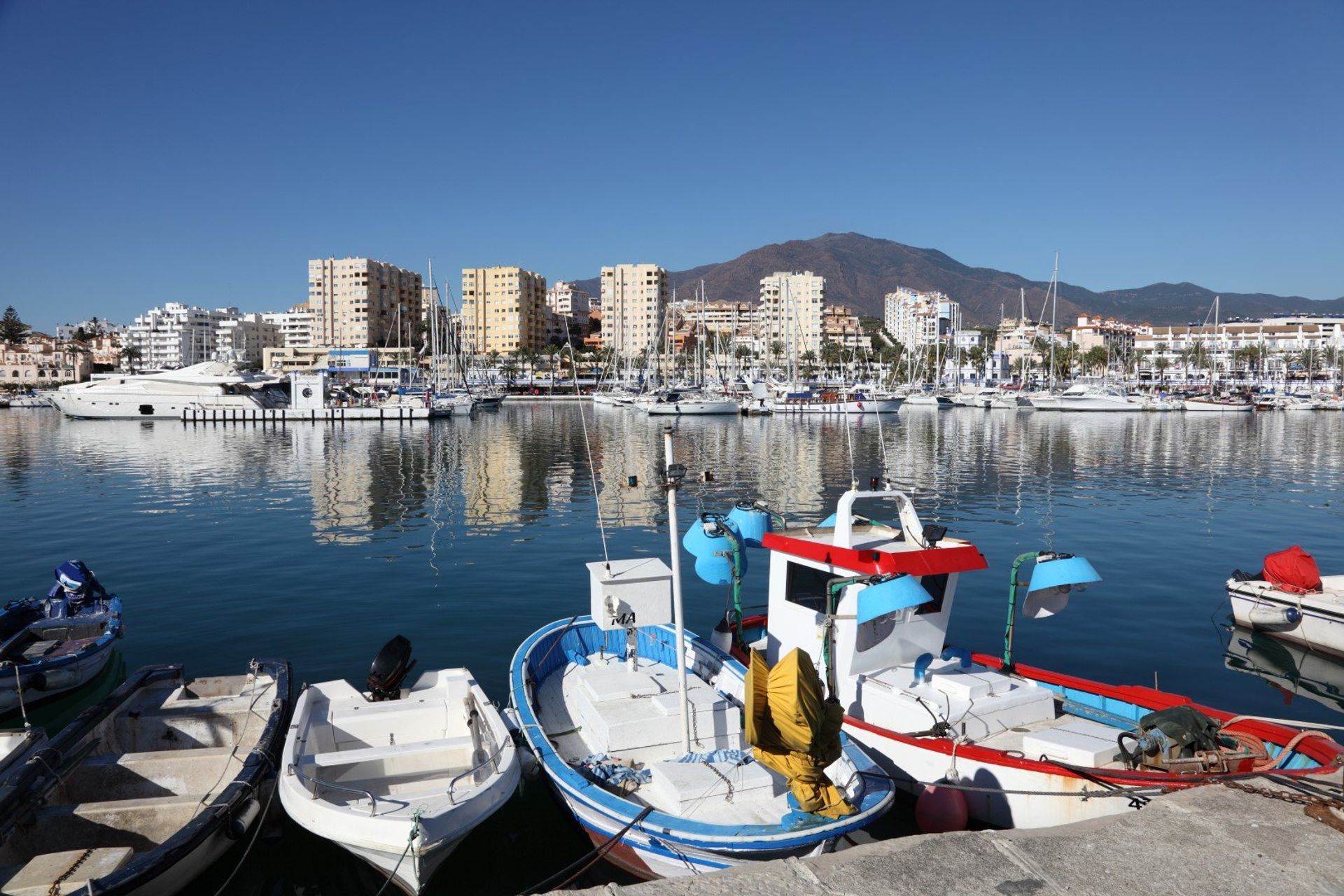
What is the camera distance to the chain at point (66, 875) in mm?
6820

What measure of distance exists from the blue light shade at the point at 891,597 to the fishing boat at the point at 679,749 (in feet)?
4.11

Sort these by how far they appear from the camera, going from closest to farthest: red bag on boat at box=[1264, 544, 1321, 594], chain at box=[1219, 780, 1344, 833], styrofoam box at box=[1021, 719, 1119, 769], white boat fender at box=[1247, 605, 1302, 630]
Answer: chain at box=[1219, 780, 1344, 833]
styrofoam box at box=[1021, 719, 1119, 769]
white boat fender at box=[1247, 605, 1302, 630]
red bag on boat at box=[1264, 544, 1321, 594]

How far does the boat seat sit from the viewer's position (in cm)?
887

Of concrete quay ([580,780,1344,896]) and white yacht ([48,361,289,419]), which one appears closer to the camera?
concrete quay ([580,780,1344,896])

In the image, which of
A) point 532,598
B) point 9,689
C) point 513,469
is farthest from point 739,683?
point 513,469

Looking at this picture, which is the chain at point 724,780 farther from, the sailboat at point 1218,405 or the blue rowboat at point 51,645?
the sailboat at point 1218,405

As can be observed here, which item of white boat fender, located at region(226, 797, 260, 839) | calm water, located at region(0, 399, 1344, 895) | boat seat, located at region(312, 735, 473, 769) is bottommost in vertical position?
calm water, located at region(0, 399, 1344, 895)

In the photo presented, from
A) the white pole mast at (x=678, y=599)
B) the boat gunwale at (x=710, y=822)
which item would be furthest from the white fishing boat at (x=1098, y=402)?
the white pole mast at (x=678, y=599)

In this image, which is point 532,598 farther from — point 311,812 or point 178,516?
point 178,516

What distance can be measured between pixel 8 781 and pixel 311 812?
10.6 ft

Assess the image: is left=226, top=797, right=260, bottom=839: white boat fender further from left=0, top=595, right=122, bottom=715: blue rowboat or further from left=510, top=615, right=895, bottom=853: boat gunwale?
left=0, top=595, right=122, bottom=715: blue rowboat

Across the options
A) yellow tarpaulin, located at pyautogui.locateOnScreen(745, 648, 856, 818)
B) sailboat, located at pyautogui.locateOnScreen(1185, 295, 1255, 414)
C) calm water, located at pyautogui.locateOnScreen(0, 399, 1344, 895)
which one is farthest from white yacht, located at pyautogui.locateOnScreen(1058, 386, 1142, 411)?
yellow tarpaulin, located at pyautogui.locateOnScreen(745, 648, 856, 818)

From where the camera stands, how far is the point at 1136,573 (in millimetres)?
22297

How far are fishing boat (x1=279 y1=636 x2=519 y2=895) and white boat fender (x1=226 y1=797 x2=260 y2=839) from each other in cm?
49
